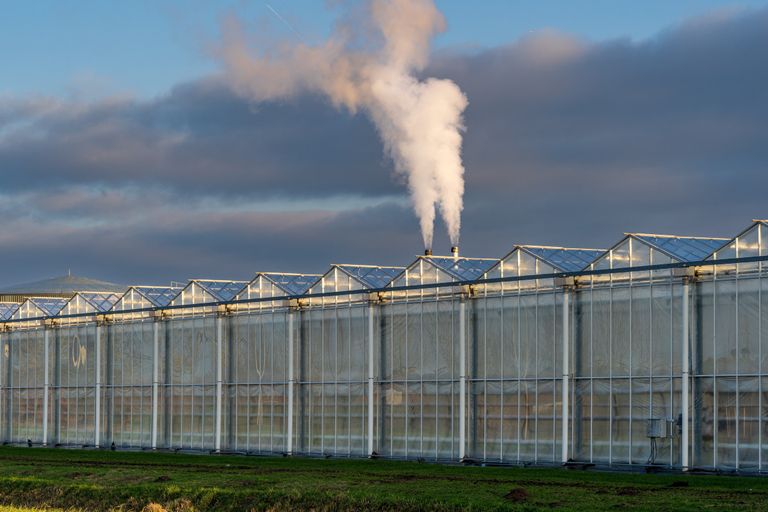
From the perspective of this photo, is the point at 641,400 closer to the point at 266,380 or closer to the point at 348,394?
the point at 348,394

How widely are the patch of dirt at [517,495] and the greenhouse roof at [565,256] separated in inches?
723

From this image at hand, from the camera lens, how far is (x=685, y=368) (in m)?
52.5

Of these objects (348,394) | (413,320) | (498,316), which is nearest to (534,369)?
(498,316)

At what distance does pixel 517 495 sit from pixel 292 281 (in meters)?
35.5

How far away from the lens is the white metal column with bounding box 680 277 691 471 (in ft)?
171

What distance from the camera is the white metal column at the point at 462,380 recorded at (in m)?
61.3

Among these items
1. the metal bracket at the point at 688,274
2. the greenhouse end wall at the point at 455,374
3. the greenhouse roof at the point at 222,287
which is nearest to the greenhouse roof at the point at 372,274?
the greenhouse end wall at the point at 455,374

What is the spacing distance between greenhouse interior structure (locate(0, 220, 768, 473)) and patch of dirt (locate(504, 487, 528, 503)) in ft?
44.0

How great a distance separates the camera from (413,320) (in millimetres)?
65188

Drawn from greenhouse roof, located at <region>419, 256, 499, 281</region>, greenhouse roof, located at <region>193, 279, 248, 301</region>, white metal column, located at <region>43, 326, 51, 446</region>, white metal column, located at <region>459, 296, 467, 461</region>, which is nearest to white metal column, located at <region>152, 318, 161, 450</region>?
greenhouse roof, located at <region>193, 279, 248, 301</region>

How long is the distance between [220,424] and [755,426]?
34041 millimetres

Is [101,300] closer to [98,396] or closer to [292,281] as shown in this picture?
[98,396]

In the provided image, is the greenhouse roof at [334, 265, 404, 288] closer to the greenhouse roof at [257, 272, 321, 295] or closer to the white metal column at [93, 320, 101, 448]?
the greenhouse roof at [257, 272, 321, 295]

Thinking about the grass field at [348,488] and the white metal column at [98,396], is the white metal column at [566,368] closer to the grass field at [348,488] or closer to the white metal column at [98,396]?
the grass field at [348,488]
